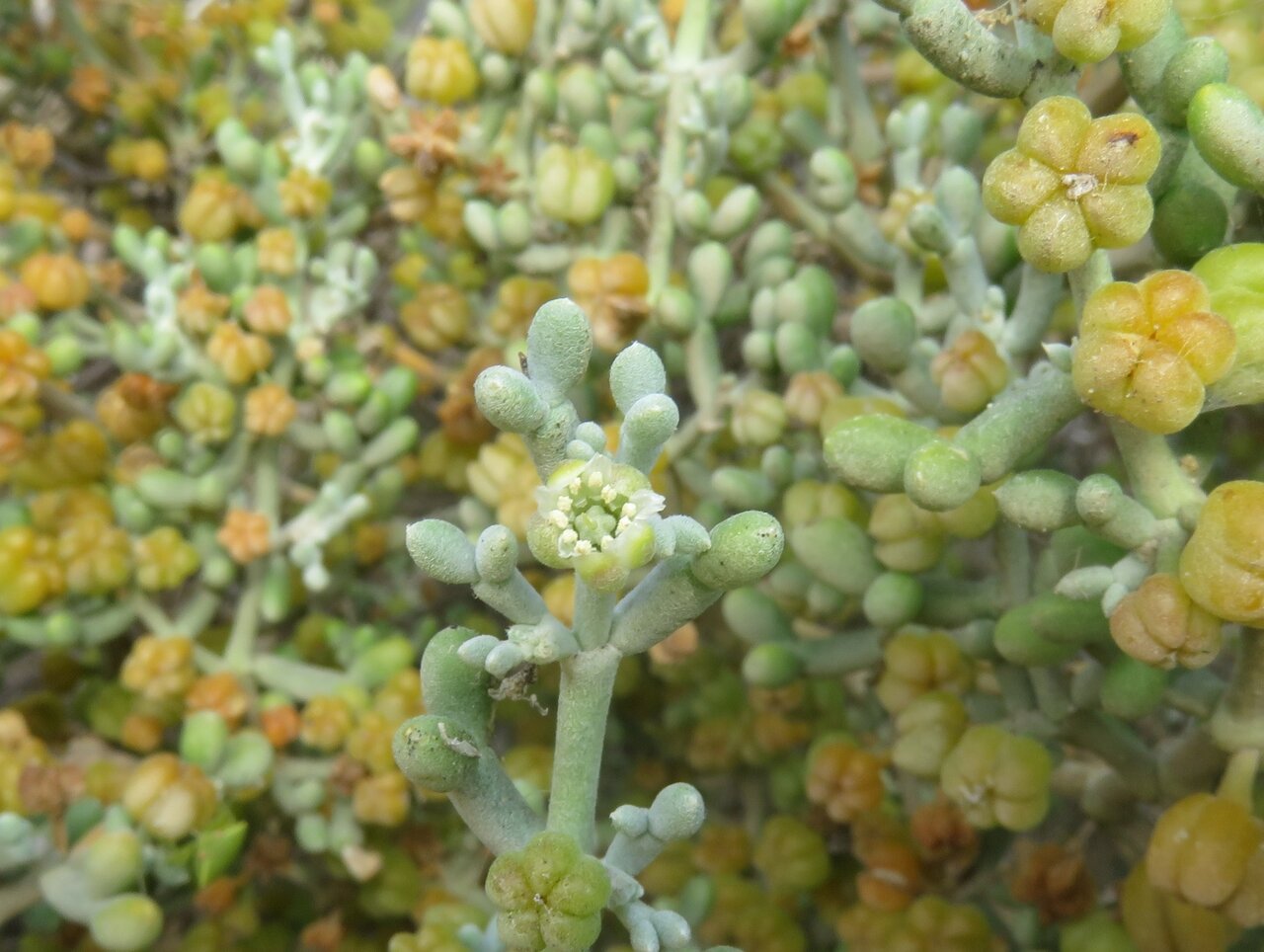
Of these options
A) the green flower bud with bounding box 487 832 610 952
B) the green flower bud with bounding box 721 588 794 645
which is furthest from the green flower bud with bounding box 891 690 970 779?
the green flower bud with bounding box 487 832 610 952

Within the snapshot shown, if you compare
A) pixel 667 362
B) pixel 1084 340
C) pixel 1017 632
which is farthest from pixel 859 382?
pixel 1084 340

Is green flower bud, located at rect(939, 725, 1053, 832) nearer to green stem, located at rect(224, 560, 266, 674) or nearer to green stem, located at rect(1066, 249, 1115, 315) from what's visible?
green stem, located at rect(1066, 249, 1115, 315)

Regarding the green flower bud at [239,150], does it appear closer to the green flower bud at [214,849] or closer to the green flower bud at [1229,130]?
the green flower bud at [214,849]

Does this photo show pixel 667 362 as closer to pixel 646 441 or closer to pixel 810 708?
pixel 810 708

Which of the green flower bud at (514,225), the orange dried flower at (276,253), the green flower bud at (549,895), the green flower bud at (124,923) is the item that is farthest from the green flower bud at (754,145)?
the green flower bud at (124,923)

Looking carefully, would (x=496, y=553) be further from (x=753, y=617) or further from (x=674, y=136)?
(x=674, y=136)

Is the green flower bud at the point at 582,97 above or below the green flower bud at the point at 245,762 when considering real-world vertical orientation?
above

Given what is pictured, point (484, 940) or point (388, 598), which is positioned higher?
point (484, 940)

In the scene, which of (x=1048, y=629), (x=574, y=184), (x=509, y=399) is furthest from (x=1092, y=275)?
(x=574, y=184)
